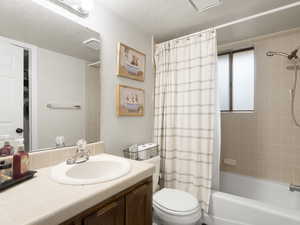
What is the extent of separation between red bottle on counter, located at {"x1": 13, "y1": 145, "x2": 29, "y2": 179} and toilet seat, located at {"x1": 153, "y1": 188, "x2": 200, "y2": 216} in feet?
3.39

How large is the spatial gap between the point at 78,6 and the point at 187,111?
4.45 feet

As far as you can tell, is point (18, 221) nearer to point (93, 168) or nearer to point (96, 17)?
point (93, 168)

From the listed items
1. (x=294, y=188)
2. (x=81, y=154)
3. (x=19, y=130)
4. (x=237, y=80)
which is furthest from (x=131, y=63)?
(x=294, y=188)

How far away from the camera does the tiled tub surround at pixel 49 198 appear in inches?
21.8

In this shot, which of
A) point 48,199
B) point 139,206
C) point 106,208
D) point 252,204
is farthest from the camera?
point 252,204

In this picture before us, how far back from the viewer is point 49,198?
0.67m

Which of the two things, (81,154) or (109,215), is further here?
(81,154)

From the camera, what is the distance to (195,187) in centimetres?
169

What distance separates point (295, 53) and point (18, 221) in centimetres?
260

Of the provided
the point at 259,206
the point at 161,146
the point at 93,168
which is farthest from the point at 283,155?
the point at 93,168

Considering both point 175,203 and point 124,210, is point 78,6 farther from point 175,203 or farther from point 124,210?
point 175,203

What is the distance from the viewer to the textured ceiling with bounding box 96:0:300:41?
1.44m

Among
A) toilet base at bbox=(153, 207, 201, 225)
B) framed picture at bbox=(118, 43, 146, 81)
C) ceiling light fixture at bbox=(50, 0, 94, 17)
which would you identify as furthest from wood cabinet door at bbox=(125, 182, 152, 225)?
ceiling light fixture at bbox=(50, 0, 94, 17)

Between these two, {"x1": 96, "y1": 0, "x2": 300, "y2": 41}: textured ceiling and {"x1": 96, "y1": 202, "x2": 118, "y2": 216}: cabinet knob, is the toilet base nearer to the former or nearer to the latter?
{"x1": 96, "y1": 202, "x2": 118, "y2": 216}: cabinet knob
